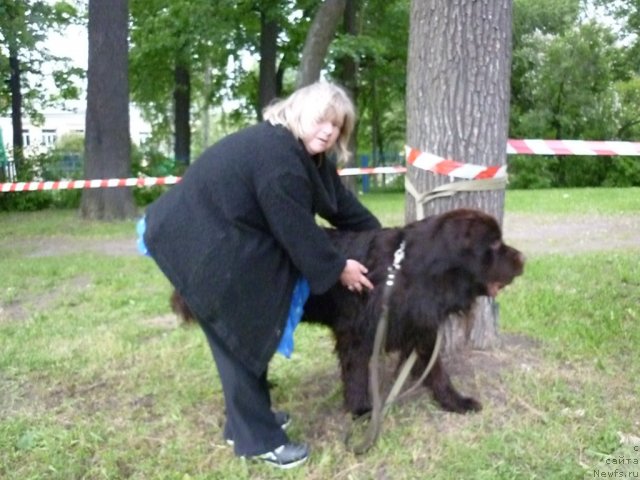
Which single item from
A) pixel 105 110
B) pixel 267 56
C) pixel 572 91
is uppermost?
pixel 267 56

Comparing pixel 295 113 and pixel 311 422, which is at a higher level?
pixel 295 113

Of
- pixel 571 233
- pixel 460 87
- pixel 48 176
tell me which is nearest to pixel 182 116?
pixel 48 176

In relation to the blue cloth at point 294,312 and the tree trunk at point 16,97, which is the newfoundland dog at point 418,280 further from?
the tree trunk at point 16,97

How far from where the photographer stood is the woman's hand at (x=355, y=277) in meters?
3.10

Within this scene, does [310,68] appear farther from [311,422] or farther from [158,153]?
[311,422]

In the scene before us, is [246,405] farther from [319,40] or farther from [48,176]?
[48,176]

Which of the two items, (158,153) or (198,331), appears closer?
(198,331)

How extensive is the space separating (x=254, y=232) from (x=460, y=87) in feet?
5.04

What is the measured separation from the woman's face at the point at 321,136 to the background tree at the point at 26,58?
14.2 m

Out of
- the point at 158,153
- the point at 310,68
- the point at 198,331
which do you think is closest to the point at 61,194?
the point at 158,153

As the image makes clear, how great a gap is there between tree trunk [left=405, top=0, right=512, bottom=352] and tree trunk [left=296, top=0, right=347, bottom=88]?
12.4m

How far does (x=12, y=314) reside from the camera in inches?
241

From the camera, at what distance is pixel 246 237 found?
9.75ft

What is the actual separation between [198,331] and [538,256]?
163 inches
